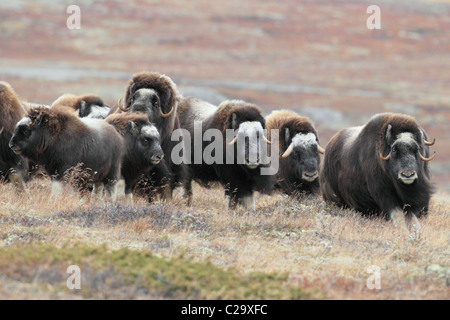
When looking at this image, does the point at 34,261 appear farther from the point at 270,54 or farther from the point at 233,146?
the point at 270,54

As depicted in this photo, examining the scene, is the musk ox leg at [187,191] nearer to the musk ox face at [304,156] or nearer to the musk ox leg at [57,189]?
the musk ox face at [304,156]

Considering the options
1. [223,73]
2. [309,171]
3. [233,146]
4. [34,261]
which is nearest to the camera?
[34,261]

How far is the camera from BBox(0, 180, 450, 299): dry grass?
5.60 meters

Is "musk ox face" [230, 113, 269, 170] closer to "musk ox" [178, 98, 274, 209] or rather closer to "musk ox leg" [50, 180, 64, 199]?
"musk ox" [178, 98, 274, 209]

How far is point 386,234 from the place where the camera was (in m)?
7.66

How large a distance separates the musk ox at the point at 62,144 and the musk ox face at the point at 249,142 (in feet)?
5.54

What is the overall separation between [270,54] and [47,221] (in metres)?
45.8

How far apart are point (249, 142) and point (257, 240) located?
2382 millimetres

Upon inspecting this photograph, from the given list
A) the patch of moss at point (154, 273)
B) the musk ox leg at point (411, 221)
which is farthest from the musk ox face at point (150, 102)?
the patch of moss at point (154, 273)

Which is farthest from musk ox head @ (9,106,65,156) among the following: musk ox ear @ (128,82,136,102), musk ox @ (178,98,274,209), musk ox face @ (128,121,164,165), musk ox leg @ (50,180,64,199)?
musk ox @ (178,98,274,209)

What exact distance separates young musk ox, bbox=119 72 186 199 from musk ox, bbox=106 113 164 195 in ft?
0.93

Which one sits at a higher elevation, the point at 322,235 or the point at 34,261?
the point at 34,261

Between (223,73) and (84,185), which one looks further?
(223,73)
